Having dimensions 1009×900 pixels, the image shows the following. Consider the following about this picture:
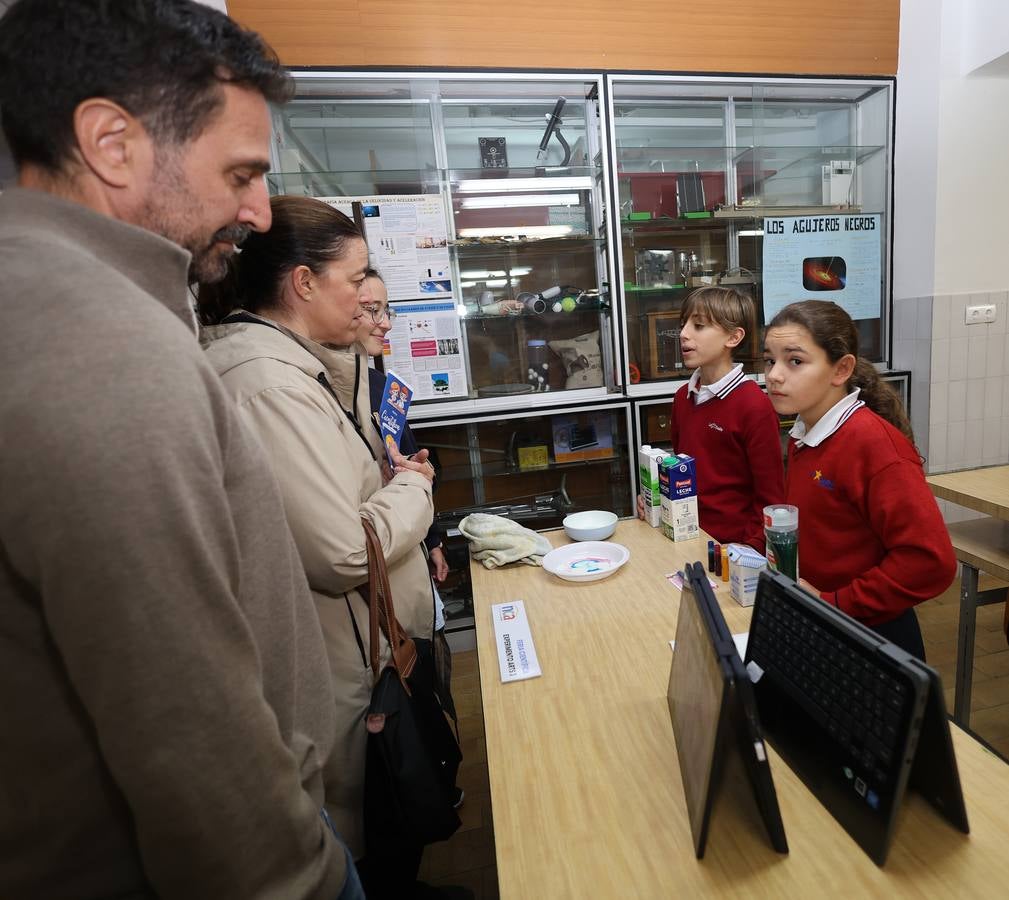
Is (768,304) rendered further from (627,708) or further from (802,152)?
(627,708)

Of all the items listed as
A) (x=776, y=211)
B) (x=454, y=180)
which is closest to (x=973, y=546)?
(x=776, y=211)

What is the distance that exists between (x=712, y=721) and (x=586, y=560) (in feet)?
2.72

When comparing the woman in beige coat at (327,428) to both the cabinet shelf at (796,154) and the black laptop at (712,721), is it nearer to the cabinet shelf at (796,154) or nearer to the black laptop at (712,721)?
the black laptop at (712,721)

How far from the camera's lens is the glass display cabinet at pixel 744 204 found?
2.61 m

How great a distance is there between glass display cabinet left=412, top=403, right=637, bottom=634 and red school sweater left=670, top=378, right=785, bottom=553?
731 millimetres

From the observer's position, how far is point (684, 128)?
281 centimetres

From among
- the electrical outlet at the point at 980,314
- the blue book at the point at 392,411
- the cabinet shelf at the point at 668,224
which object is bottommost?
the blue book at the point at 392,411

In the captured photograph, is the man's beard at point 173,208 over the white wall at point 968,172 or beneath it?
beneath

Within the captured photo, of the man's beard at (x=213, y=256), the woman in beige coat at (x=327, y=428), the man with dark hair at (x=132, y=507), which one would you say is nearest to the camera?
the man with dark hair at (x=132, y=507)

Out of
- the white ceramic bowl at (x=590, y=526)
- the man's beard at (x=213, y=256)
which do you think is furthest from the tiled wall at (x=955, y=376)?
the man's beard at (x=213, y=256)

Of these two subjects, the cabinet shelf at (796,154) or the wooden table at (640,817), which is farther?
the cabinet shelf at (796,154)

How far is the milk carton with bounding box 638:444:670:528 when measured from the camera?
59.2 inches

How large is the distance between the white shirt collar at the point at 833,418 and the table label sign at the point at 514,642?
77 cm

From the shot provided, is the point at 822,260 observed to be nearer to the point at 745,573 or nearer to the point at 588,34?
the point at 588,34
